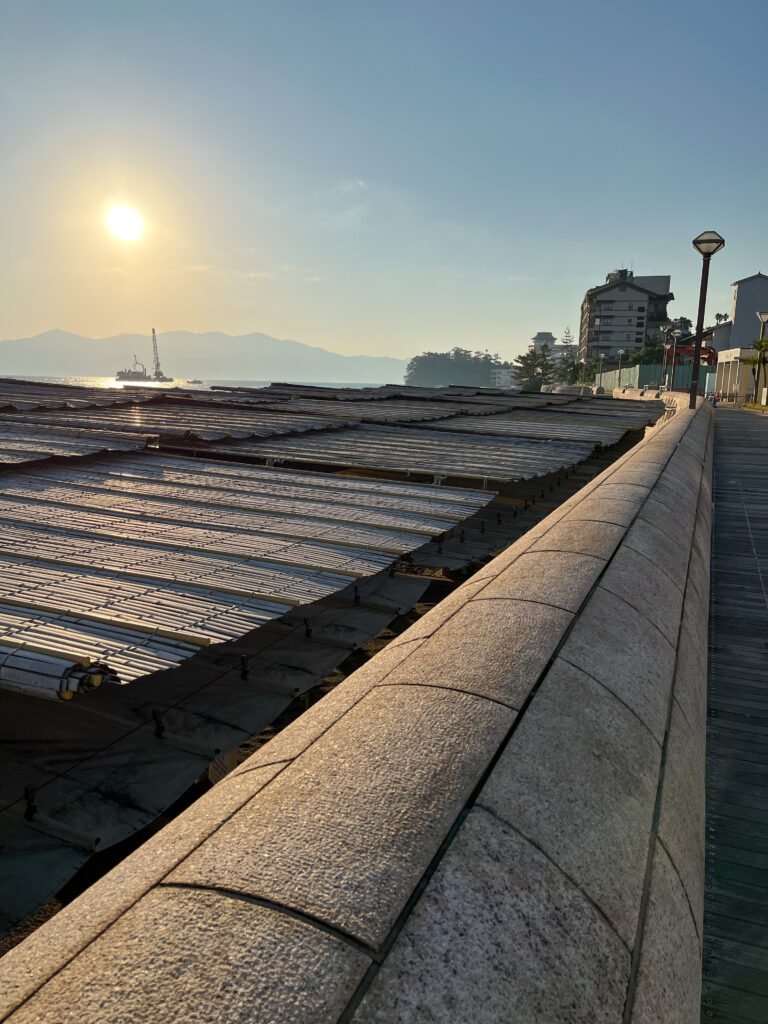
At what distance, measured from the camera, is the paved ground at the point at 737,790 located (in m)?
3.78

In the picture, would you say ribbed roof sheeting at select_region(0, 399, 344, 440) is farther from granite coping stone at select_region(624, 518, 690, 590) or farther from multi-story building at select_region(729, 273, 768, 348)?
multi-story building at select_region(729, 273, 768, 348)

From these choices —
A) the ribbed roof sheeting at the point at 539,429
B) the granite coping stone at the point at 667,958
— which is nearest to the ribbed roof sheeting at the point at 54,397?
the ribbed roof sheeting at the point at 539,429

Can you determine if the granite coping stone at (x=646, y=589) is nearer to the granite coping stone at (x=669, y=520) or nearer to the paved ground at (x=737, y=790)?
Result: the paved ground at (x=737, y=790)

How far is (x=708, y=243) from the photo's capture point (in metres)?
26.0

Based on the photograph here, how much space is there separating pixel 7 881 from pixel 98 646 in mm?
2676

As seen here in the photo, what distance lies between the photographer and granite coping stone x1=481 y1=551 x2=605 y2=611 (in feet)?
17.1

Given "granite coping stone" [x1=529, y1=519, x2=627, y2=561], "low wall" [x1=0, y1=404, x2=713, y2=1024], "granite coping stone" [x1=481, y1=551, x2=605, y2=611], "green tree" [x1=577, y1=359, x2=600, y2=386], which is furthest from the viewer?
"green tree" [x1=577, y1=359, x2=600, y2=386]

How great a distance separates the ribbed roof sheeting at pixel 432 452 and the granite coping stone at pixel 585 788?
10.4m

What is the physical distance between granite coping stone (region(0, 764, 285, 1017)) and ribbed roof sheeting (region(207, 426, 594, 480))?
1152 centimetres

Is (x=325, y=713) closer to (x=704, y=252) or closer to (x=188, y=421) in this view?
(x=188, y=421)

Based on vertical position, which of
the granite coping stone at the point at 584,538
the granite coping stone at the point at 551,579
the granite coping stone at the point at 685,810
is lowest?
the granite coping stone at the point at 685,810

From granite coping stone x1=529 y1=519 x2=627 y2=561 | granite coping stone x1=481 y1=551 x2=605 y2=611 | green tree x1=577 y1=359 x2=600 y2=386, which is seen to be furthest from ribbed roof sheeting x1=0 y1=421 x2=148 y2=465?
green tree x1=577 y1=359 x2=600 y2=386

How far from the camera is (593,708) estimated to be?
3.88 metres

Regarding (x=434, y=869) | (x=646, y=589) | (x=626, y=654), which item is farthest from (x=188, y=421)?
(x=434, y=869)
